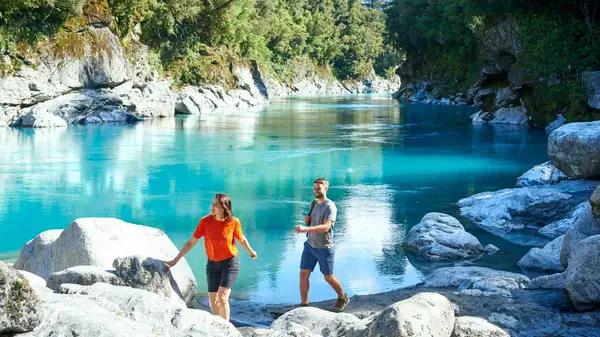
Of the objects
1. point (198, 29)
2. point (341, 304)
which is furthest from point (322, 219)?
point (198, 29)

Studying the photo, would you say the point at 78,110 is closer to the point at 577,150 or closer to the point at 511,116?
the point at 511,116

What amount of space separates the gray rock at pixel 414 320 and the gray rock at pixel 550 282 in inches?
145

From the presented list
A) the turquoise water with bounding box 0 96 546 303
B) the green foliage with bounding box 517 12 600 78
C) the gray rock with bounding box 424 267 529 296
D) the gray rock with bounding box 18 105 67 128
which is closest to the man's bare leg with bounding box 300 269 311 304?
the turquoise water with bounding box 0 96 546 303

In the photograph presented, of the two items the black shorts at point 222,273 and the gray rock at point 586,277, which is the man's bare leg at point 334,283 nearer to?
the black shorts at point 222,273

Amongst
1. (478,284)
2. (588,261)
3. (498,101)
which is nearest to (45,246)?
(478,284)

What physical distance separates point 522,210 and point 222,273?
33.7 feet

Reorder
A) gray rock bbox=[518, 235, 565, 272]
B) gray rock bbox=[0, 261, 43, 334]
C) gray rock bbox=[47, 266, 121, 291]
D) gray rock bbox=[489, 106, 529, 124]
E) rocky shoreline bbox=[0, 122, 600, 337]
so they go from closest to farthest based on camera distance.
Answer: gray rock bbox=[0, 261, 43, 334]
rocky shoreline bbox=[0, 122, 600, 337]
gray rock bbox=[47, 266, 121, 291]
gray rock bbox=[518, 235, 565, 272]
gray rock bbox=[489, 106, 529, 124]

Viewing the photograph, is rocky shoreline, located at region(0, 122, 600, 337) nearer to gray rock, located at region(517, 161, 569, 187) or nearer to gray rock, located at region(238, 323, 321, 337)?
gray rock, located at region(238, 323, 321, 337)

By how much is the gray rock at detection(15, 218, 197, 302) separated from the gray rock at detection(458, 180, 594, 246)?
27.6 ft

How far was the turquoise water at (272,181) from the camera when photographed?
1370 cm

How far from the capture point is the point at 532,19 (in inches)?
1500

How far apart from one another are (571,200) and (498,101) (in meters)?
31.9

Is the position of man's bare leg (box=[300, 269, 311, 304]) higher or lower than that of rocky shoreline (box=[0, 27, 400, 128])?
lower

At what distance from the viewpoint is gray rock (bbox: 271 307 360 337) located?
779 cm
